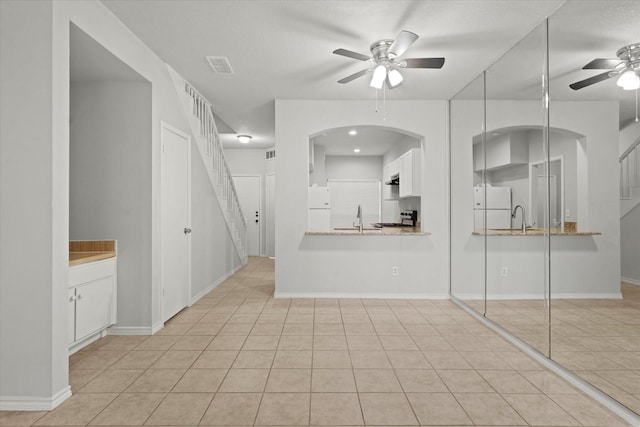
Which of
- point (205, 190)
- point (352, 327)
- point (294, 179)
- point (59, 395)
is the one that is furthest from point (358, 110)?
point (59, 395)

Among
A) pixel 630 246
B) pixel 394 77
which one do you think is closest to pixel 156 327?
pixel 394 77

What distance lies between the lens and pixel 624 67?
1.99 meters

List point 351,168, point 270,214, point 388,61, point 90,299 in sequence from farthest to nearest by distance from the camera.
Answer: point 351,168 → point 270,214 → point 388,61 → point 90,299

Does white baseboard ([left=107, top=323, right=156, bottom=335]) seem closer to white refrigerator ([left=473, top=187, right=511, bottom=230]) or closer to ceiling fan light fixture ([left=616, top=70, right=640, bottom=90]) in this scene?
white refrigerator ([left=473, top=187, right=511, bottom=230])

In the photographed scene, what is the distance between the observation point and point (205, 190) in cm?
503

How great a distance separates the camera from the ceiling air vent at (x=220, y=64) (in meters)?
3.66

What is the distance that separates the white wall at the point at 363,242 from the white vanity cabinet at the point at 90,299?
6.92 feet

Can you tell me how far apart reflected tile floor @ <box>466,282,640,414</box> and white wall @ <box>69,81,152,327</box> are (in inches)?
141

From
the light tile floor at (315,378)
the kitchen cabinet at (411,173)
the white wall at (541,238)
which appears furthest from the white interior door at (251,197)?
the white wall at (541,238)

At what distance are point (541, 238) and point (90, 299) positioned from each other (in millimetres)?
3820

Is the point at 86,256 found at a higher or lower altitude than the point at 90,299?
higher

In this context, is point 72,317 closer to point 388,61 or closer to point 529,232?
point 388,61
